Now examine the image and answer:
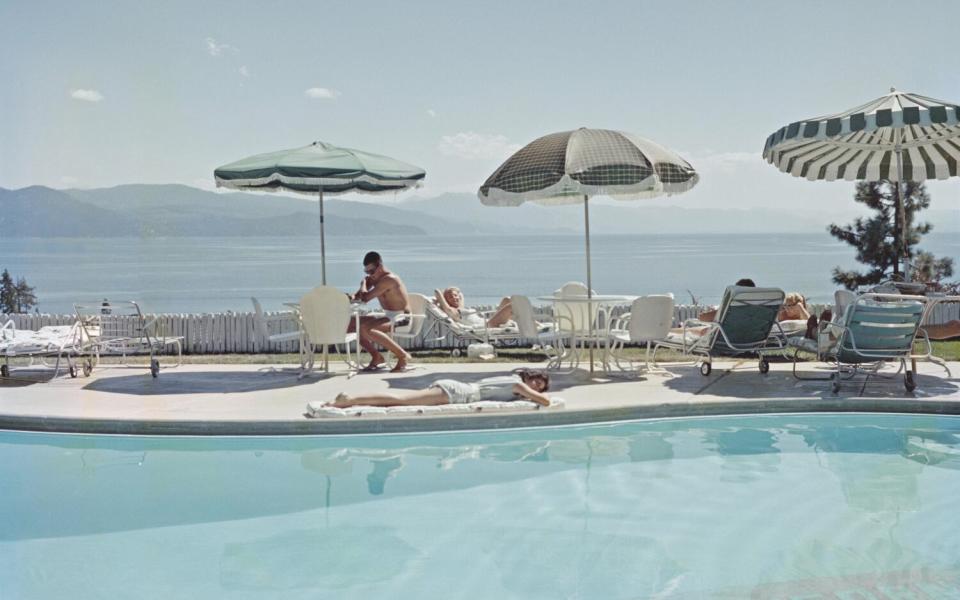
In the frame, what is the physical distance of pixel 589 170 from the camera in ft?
28.3

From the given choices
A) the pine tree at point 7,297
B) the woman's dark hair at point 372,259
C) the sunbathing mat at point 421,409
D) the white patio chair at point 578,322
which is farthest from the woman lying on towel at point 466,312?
the pine tree at point 7,297

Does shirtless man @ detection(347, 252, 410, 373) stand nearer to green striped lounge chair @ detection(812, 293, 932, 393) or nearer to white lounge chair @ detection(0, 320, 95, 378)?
white lounge chair @ detection(0, 320, 95, 378)

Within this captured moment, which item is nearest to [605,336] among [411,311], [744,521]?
[411,311]

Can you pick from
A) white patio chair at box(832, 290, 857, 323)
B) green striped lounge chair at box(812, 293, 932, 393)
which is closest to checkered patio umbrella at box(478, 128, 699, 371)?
white patio chair at box(832, 290, 857, 323)

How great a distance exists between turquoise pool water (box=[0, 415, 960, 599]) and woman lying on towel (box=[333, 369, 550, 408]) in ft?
1.26

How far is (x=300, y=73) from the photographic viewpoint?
76.6m

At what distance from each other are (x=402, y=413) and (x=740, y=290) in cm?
335

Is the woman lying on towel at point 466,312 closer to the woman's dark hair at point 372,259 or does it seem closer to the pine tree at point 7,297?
the woman's dark hair at point 372,259

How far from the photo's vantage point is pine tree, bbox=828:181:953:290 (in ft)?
57.9

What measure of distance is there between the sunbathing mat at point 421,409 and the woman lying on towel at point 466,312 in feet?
13.6

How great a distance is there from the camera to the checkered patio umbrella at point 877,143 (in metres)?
8.00

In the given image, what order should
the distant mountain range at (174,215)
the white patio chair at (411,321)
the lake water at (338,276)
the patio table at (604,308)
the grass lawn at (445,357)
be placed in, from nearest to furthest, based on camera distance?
the patio table at (604,308) < the white patio chair at (411,321) < the grass lawn at (445,357) < the lake water at (338,276) < the distant mountain range at (174,215)

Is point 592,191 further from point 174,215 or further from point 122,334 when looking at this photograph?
point 174,215

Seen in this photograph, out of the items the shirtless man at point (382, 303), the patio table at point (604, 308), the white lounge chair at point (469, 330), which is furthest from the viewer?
the white lounge chair at point (469, 330)
